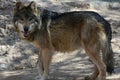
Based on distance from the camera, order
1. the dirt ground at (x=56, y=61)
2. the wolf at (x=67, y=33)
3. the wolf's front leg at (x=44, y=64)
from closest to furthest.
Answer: the wolf at (x=67, y=33)
the wolf's front leg at (x=44, y=64)
the dirt ground at (x=56, y=61)

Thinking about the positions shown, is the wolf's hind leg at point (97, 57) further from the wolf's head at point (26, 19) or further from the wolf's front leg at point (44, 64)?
the wolf's head at point (26, 19)

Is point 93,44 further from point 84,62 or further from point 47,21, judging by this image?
point 84,62

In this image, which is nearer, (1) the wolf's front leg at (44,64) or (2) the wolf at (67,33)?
(2) the wolf at (67,33)

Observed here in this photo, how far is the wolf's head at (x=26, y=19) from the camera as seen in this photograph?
742 centimetres

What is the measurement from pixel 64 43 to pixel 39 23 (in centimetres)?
70

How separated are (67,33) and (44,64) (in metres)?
0.85

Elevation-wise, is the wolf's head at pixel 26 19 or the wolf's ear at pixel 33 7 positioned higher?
the wolf's ear at pixel 33 7

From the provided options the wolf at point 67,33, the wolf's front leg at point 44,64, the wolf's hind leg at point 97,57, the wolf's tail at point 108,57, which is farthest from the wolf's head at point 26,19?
the wolf's tail at point 108,57

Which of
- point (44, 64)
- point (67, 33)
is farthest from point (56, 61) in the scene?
point (67, 33)

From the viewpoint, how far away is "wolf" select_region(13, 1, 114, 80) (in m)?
7.35

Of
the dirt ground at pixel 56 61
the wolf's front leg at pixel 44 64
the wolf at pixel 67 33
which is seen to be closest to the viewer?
the wolf at pixel 67 33

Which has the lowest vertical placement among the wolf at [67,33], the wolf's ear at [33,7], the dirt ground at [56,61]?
the dirt ground at [56,61]

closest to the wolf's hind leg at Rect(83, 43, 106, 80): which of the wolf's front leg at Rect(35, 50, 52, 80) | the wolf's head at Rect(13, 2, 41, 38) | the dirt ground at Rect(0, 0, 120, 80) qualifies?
the dirt ground at Rect(0, 0, 120, 80)

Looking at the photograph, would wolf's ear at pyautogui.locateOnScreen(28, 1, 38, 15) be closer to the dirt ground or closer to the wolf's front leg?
the wolf's front leg
